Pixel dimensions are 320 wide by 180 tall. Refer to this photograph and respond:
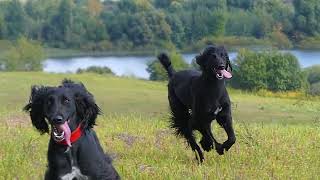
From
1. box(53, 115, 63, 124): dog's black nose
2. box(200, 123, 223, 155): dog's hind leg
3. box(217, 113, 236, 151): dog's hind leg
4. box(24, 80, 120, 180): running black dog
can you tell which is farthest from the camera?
box(200, 123, 223, 155): dog's hind leg

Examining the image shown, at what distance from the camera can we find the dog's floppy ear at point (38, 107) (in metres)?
5.82

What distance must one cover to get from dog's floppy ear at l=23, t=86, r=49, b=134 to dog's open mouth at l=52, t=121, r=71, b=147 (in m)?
0.44

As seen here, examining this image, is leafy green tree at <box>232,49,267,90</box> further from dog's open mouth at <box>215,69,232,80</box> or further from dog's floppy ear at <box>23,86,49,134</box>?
dog's floppy ear at <box>23,86,49,134</box>

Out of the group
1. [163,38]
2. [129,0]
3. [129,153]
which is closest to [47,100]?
[129,153]

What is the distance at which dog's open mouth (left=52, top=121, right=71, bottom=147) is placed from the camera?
539 cm

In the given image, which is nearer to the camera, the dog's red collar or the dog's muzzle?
the dog's muzzle

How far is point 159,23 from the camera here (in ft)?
421

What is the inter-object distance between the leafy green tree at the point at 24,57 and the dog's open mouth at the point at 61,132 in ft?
342

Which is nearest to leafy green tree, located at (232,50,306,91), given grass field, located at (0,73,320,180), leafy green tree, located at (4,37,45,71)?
leafy green tree, located at (4,37,45,71)

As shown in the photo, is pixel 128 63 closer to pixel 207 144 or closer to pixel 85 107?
pixel 207 144

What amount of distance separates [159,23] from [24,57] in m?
29.0

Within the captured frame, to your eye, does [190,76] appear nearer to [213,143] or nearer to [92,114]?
[213,143]

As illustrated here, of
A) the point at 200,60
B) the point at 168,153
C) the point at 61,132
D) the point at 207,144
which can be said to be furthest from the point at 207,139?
the point at 61,132

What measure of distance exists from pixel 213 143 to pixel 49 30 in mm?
141882
